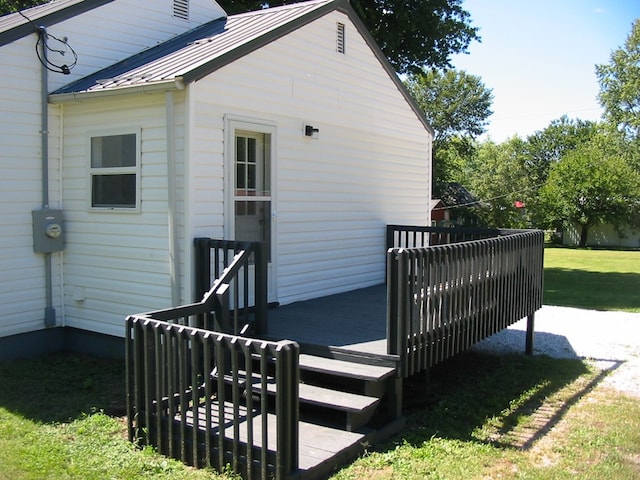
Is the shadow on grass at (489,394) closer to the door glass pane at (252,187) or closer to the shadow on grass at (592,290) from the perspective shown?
the door glass pane at (252,187)

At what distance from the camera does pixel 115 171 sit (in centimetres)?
666

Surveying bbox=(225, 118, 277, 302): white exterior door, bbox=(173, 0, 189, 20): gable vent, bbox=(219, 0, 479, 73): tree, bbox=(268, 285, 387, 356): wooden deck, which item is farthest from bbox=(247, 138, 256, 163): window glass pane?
bbox=(219, 0, 479, 73): tree

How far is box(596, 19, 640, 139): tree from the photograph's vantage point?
3947cm

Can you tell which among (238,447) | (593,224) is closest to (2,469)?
(238,447)

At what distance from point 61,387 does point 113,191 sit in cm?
212

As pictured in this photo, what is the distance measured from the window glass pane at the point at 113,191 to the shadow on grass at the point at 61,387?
5.66 feet

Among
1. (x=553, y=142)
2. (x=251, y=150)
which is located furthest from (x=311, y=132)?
(x=553, y=142)

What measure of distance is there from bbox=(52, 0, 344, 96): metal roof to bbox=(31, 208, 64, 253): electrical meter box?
1332 mm

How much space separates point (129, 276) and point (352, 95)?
4.10m

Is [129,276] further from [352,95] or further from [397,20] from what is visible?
[397,20]

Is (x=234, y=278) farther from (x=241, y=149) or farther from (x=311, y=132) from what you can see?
(x=311, y=132)

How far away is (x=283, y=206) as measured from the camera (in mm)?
7484

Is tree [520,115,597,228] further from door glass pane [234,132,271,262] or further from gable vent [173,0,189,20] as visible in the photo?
door glass pane [234,132,271,262]

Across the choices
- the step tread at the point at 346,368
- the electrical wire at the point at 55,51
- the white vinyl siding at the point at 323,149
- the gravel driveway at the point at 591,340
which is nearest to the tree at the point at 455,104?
the gravel driveway at the point at 591,340
